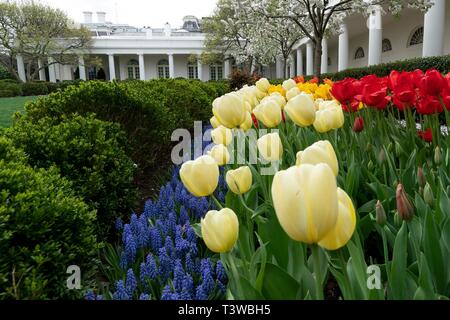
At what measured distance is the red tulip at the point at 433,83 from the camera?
2090mm

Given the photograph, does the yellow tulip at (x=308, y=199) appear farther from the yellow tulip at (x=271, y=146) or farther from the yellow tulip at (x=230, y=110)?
the yellow tulip at (x=230, y=110)

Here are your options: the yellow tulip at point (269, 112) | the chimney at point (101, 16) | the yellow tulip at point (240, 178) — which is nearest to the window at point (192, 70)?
the chimney at point (101, 16)

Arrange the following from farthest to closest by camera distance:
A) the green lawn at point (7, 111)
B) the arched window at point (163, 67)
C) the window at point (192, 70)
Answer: the window at point (192, 70) < the arched window at point (163, 67) < the green lawn at point (7, 111)

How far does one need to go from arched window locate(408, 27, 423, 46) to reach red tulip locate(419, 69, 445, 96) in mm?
20246

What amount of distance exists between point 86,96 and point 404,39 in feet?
67.7

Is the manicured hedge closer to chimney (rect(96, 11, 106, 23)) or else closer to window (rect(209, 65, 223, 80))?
window (rect(209, 65, 223, 80))

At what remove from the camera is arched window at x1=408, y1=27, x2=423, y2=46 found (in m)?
20.0

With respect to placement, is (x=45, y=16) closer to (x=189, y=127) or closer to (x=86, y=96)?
(x=189, y=127)

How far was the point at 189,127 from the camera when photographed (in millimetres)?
7582

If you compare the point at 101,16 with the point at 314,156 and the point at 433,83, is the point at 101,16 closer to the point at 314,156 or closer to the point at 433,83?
the point at 433,83

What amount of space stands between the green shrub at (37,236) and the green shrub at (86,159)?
593 mm

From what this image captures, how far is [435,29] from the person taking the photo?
44.0ft

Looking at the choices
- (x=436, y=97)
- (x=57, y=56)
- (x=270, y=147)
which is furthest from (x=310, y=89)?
(x=57, y=56)

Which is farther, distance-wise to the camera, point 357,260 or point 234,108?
point 234,108
